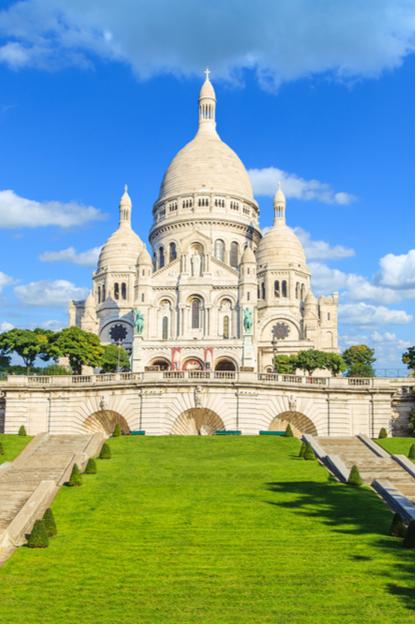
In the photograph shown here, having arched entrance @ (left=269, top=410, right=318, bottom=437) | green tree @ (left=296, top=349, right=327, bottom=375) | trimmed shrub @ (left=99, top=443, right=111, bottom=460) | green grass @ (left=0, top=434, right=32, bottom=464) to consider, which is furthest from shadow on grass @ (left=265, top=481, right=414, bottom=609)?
green tree @ (left=296, top=349, right=327, bottom=375)

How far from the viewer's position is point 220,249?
4719 inches

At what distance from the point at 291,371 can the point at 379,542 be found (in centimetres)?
6867

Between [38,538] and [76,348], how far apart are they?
6038cm

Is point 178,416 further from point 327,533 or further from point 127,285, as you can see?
point 127,285

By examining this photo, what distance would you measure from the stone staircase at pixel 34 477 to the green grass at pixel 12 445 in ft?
2.41

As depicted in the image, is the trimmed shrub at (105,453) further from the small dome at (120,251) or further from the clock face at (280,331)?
the small dome at (120,251)

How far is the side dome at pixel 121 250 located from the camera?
407 ft

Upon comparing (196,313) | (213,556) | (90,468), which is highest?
(196,313)

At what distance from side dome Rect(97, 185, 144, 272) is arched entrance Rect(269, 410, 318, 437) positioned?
3005 inches

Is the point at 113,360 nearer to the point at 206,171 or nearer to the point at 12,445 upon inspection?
the point at 206,171

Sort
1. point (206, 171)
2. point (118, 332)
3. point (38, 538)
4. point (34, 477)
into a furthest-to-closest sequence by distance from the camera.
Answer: point (206, 171) < point (118, 332) < point (34, 477) < point (38, 538)

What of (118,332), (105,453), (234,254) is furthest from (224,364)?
(105,453)

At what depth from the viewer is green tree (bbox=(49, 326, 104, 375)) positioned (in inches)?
3231

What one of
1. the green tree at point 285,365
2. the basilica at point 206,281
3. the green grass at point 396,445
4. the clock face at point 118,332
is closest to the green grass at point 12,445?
the green grass at point 396,445
